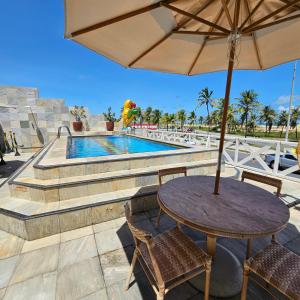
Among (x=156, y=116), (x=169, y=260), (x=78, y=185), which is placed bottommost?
(x=169, y=260)

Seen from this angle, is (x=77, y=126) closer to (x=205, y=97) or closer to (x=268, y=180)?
(x=268, y=180)

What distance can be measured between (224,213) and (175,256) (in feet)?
1.99

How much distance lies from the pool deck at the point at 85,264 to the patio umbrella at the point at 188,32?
4.39 feet

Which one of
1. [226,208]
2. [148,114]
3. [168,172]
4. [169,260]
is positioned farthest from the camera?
[148,114]

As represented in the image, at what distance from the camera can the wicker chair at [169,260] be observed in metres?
1.33

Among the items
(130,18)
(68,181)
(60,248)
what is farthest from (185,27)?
(60,248)

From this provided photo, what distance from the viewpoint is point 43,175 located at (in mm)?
3146

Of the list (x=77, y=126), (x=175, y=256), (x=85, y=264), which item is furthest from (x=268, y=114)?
(x=85, y=264)

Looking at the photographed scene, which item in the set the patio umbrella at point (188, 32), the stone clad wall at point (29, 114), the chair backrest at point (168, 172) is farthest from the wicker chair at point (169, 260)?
the stone clad wall at point (29, 114)

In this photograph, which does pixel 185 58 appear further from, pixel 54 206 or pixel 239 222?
pixel 54 206

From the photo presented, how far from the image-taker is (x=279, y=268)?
1.39 meters

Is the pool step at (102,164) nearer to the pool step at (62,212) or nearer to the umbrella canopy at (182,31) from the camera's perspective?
the pool step at (62,212)

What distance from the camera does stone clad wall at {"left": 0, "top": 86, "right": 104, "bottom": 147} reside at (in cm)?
1155

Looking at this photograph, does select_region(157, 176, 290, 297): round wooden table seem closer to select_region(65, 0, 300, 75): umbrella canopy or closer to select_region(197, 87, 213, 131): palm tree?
select_region(65, 0, 300, 75): umbrella canopy
